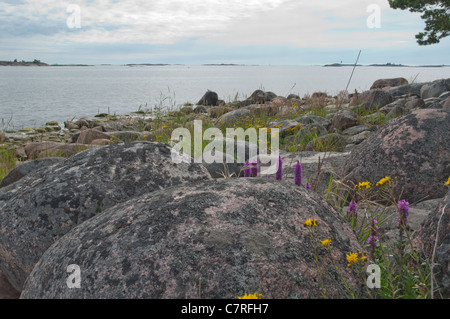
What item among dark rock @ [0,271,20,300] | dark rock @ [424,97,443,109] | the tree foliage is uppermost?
the tree foliage

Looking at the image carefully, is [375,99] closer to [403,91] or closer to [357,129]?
[357,129]

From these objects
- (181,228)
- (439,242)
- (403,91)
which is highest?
(403,91)

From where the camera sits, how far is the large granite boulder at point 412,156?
13.0 ft

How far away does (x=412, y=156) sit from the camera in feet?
13.5

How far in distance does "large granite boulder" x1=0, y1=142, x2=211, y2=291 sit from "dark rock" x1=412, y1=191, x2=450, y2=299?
6.09ft

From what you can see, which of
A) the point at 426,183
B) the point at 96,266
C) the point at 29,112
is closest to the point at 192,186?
the point at 96,266

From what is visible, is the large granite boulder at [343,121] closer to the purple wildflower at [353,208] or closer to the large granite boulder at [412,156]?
the large granite boulder at [412,156]

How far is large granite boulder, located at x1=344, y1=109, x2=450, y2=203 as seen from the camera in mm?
3975

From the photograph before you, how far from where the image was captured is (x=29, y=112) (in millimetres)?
24594

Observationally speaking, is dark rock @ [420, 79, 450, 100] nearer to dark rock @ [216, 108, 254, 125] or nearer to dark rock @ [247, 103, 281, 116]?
dark rock @ [247, 103, 281, 116]

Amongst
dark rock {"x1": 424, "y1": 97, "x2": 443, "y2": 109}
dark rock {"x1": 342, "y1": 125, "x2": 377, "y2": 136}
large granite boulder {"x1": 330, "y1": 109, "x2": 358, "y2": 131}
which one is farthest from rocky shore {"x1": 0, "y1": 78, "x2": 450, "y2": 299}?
dark rock {"x1": 424, "y1": 97, "x2": 443, "y2": 109}

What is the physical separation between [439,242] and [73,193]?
103 inches

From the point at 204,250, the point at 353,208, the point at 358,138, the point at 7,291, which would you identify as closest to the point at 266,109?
the point at 358,138
